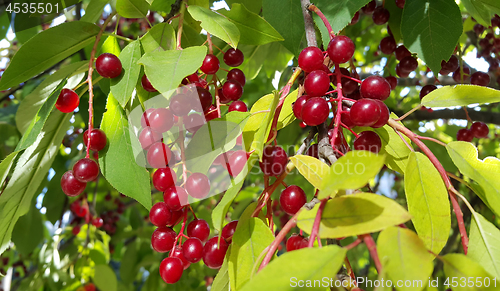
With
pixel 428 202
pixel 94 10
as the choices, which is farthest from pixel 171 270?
pixel 94 10

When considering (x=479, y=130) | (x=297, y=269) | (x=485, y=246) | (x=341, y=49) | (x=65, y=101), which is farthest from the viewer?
(x=479, y=130)

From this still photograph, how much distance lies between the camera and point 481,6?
2.72 ft

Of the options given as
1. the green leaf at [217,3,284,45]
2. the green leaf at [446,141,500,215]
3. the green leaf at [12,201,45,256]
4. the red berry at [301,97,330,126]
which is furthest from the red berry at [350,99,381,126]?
the green leaf at [12,201,45,256]

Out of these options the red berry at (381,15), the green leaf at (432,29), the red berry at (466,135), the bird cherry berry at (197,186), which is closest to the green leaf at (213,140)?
the bird cherry berry at (197,186)

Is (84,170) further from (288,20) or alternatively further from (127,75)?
(288,20)

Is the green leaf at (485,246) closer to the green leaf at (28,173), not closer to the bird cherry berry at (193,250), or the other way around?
the bird cherry berry at (193,250)

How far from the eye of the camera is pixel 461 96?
0.54 metres

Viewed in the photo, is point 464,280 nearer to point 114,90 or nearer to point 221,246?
point 221,246

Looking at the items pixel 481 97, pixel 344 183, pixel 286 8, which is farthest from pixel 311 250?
pixel 286 8

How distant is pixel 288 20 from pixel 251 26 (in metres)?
0.14

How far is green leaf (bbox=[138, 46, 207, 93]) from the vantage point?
477 mm

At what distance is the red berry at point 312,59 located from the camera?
55 centimetres

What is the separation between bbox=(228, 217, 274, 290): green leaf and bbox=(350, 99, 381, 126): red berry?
186mm

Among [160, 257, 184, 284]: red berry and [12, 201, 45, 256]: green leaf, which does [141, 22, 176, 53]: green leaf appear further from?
[12, 201, 45, 256]: green leaf
